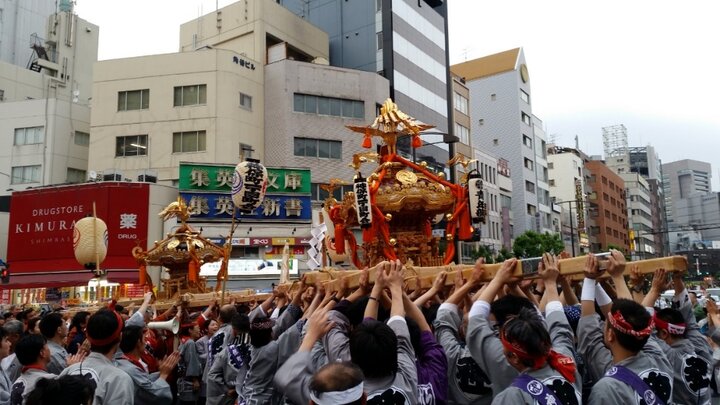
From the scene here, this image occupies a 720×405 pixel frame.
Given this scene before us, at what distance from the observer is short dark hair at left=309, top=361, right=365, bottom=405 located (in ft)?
8.44

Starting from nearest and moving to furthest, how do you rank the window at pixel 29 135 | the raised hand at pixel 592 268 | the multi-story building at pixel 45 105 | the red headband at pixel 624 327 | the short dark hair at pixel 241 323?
the red headband at pixel 624 327 → the raised hand at pixel 592 268 → the short dark hair at pixel 241 323 → the multi-story building at pixel 45 105 → the window at pixel 29 135

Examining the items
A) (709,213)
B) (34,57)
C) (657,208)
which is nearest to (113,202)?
(34,57)

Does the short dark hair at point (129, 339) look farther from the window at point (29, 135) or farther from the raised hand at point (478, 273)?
the window at point (29, 135)

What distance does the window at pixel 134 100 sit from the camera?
35.2 metres

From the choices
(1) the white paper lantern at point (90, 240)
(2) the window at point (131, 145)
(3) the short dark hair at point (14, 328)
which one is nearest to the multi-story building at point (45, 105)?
(2) the window at point (131, 145)

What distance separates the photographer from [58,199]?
30922 mm

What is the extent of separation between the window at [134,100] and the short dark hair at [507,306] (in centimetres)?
3471

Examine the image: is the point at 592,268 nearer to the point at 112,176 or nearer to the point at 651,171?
the point at 112,176

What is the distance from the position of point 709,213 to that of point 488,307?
4639 inches

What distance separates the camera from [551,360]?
293 cm

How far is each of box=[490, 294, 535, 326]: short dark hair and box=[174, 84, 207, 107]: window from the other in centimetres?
3330

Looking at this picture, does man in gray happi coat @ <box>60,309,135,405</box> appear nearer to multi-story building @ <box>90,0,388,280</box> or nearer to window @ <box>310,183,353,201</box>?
multi-story building @ <box>90,0,388,280</box>

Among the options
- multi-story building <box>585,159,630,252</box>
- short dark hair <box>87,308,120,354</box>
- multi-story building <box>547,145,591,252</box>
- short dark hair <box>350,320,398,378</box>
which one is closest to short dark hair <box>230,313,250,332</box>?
short dark hair <box>87,308,120,354</box>

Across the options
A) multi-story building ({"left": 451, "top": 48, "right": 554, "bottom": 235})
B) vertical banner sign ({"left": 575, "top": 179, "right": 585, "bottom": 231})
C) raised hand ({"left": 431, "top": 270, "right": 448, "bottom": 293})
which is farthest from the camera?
vertical banner sign ({"left": 575, "top": 179, "right": 585, "bottom": 231})
